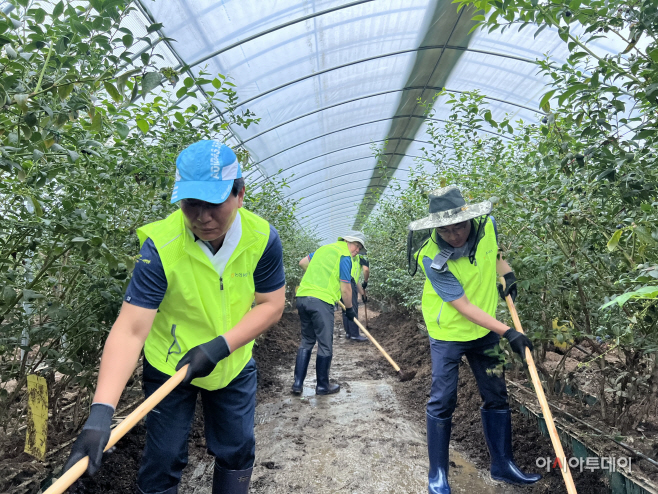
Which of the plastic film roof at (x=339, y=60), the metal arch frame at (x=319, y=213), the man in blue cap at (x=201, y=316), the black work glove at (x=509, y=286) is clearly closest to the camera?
the man in blue cap at (x=201, y=316)

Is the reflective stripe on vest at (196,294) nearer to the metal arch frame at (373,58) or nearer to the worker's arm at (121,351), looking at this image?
the worker's arm at (121,351)

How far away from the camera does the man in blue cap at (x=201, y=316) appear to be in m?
1.71

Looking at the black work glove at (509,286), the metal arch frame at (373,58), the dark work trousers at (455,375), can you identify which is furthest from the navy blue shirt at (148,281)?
the metal arch frame at (373,58)

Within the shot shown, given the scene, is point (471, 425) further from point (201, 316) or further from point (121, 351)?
point (121, 351)

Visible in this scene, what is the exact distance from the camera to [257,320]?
196cm

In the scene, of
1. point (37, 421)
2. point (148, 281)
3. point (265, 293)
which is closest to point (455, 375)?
point (265, 293)

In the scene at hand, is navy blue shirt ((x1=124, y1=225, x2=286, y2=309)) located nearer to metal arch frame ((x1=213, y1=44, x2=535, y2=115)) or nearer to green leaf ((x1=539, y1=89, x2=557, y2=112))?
green leaf ((x1=539, y1=89, x2=557, y2=112))

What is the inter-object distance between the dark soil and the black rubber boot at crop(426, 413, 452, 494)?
52 centimetres

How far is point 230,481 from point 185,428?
31 centimetres

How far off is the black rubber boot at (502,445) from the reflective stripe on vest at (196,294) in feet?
5.63

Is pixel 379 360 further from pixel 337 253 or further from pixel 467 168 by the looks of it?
pixel 467 168

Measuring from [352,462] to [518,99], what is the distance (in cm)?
799

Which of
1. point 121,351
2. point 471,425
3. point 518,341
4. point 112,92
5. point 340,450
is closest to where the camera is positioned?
point 112,92

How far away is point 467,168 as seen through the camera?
17.0ft
